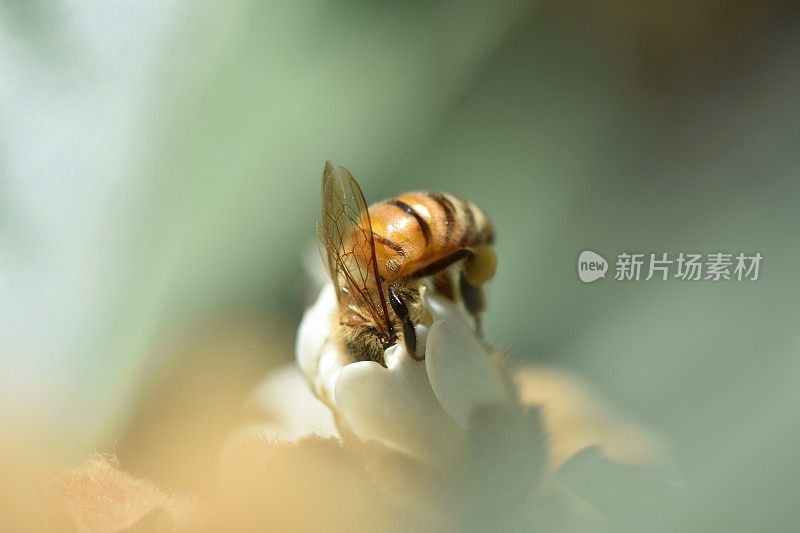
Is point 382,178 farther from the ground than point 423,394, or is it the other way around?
point 382,178

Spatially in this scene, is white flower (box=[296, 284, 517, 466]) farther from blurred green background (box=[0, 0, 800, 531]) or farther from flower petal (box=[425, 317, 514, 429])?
blurred green background (box=[0, 0, 800, 531])

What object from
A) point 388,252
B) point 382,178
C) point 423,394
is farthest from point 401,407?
point 382,178

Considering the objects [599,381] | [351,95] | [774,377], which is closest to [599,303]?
[599,381]

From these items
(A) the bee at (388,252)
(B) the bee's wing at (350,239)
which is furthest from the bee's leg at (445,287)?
(B) the bee's wing at (350,239)

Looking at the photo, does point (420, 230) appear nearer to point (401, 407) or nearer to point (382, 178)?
point (401, 407)

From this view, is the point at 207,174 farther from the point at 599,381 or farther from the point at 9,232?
the point at 599,381

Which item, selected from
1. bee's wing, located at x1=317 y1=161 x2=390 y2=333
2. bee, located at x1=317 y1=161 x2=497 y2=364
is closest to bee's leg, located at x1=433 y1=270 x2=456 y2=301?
bee, located at x1=317 y1=161 x2=497 y2=364

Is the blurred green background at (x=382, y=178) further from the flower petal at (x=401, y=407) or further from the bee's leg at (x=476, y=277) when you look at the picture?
the flower petal at (x=401, y=407)
